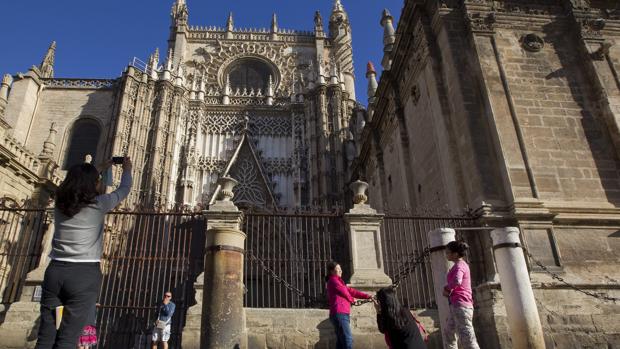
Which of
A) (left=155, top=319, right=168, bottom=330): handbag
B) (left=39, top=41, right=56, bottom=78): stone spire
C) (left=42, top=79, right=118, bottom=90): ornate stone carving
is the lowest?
(left=155, top=319, right=168, bottom=330): handbag

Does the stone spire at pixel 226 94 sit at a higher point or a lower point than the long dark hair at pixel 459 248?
higher

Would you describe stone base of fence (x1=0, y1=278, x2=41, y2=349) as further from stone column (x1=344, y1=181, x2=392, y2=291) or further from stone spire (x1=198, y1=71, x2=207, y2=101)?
stone spire (x1=198, y1=71, x2=207, y2=101)

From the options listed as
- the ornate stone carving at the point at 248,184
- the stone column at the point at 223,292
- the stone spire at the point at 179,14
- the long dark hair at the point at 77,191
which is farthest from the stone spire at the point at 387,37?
the stone spire at the point at 179,14

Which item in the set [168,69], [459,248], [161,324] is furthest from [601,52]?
[168,69]

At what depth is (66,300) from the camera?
248 cm

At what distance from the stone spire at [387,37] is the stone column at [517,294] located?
37.5 feet

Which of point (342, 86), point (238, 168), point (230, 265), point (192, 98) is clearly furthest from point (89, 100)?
point (230, 265)

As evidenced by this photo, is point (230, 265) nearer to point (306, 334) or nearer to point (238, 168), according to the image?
point (306, 334)

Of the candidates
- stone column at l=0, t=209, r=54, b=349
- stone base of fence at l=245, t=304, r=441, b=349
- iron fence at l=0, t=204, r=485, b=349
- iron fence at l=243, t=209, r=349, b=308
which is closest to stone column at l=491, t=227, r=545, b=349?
stone base of fence at l=245, t=304, r=441, b=349

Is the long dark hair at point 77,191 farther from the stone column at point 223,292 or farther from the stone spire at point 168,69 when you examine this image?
the stone spire at point 168,69

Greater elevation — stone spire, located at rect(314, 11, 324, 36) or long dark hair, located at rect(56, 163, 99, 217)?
stone spire, located at rect(314, 11, 324, 36)

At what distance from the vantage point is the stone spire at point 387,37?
16.1m

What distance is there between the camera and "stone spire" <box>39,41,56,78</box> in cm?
2635

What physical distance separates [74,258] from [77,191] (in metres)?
0.43
